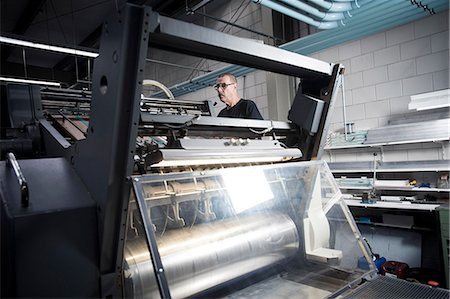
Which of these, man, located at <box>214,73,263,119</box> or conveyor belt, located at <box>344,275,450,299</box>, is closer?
conveyor belt, located at <box>344,275,450,299</box>

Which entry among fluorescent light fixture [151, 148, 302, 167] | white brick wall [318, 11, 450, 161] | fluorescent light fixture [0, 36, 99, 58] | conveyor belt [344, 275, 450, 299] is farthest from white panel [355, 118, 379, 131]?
fluorescent light fixture [0, 36, 99, 58]

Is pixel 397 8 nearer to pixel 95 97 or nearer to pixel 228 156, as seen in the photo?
pixel 228 156

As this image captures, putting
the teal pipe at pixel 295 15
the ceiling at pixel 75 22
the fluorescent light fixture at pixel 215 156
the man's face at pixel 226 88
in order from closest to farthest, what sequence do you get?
the fluorescent light fixture at pixel 215 156
the man's face at pixel 226 88
the teal pipe at pixel 295 15
the ceiling at pixel 75 22

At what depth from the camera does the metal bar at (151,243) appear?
3.16ft

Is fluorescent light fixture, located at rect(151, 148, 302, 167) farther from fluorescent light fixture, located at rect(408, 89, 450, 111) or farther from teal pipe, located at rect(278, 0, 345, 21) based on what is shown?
fluorescent light fixture, located at rect(408, 89, 450, 111)

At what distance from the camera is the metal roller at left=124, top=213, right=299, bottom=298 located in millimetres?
1169

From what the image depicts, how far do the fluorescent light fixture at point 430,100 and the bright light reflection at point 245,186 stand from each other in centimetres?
239

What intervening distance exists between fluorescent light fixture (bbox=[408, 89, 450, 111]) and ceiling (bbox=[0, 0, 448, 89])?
0.78m

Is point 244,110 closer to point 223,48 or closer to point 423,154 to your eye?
point 223,48

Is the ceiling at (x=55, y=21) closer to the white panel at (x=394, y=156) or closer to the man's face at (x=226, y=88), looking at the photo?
the man's face at (x=226, y=88)

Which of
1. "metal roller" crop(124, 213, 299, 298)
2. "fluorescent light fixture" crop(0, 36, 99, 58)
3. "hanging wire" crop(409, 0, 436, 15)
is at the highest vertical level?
"fluorescent light fixture" crop(0, 36, 99, 58)

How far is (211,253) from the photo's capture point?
137cm

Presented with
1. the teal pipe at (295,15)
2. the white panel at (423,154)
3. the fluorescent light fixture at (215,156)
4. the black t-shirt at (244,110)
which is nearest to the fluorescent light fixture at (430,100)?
the white panel at (423,154)

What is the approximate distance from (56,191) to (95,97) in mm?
323
